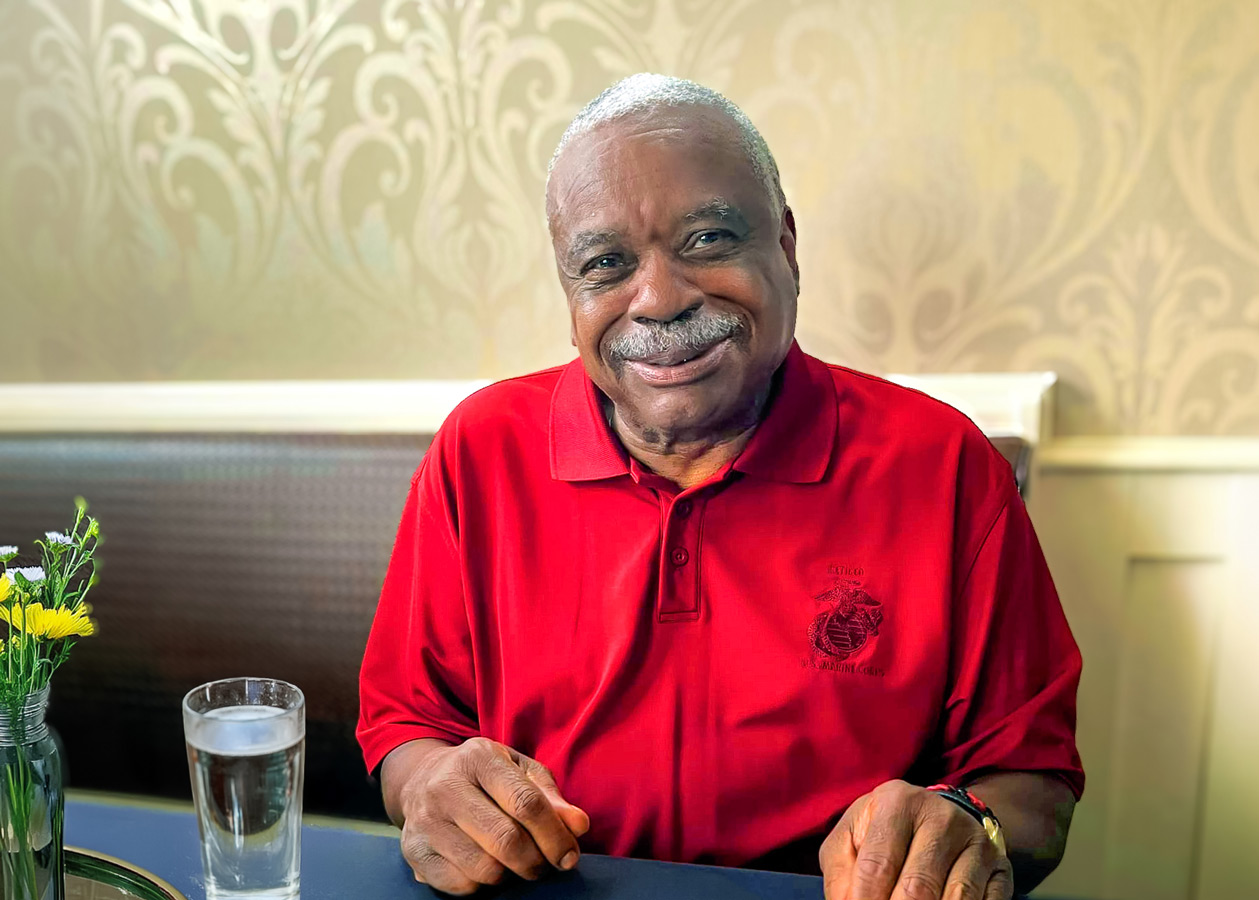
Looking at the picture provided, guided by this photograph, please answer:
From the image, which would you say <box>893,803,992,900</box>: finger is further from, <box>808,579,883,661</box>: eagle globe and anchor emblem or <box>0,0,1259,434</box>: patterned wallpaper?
<box>0,0,1259,434</box>: patterned wallpaper

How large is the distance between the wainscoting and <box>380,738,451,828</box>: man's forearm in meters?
1.00

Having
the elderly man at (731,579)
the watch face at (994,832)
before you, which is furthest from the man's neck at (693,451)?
the watch face at (994,832)

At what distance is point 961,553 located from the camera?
121 centimetres

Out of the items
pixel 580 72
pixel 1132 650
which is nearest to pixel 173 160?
pixel 580 72

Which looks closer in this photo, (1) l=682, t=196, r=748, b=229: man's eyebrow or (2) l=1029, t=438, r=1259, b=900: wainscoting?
(1) l=682, t=196, r=748, b=229: man's eyebrow

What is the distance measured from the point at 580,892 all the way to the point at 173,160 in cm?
151

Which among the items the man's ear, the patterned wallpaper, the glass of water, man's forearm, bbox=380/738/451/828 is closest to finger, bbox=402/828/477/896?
the glass of water

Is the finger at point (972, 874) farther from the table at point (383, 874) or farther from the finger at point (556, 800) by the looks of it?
the finger at point (556, 800)

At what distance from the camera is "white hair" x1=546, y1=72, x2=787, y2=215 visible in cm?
119

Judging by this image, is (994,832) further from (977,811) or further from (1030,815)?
(1030,815)

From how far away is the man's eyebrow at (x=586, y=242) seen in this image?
118 centimetres

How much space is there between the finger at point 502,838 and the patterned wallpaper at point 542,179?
1015 millimetres

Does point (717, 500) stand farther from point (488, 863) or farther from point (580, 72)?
point (580, 72)

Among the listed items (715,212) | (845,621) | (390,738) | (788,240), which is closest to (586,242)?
(715,212)
